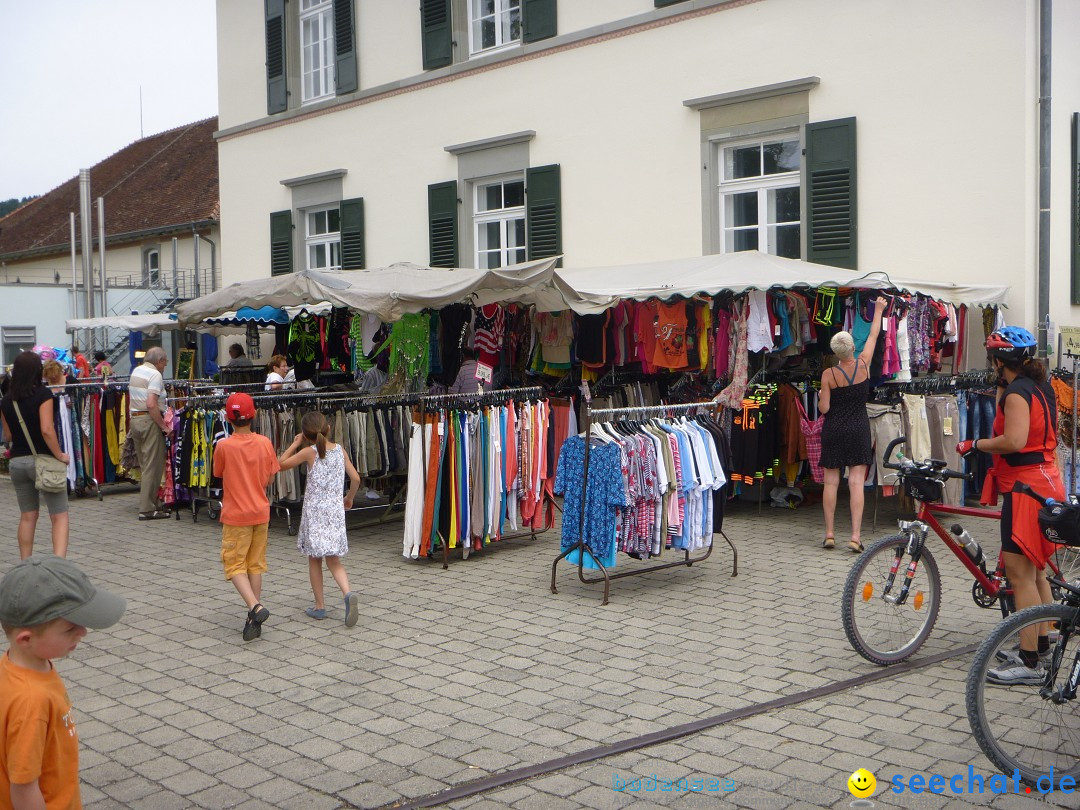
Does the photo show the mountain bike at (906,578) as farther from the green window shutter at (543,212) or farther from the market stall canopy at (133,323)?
the market stall canopy at (133,323)

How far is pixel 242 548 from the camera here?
21.5 ft

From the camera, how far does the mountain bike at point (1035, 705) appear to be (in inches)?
166

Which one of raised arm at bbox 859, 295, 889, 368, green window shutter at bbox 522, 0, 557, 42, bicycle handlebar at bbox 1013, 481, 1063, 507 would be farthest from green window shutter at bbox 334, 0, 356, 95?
bicycle handlebar at bbox 1013, 481, 1063, 507

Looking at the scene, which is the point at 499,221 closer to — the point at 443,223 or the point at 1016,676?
the point at 443,223

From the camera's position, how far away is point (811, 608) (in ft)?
23.3

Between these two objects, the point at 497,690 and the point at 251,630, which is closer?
the point at 497,690

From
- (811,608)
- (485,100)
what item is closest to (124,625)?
(811,608)

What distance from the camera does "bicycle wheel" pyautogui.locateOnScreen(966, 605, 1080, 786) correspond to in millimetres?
4203

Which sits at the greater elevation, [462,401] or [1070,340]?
[1070,340]

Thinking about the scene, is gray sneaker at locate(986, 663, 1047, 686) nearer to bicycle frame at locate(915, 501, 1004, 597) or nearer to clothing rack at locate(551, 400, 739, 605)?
bicycle frame at locate(915, 501, 1004, 597)

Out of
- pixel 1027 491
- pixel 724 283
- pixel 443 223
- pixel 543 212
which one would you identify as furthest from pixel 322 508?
pixel 443 223

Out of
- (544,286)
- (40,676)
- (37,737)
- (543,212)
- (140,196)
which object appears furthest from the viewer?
(140,196)

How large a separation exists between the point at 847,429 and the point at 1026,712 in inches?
185

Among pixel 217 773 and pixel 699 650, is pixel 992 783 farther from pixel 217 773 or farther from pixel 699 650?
pixel 217 773
